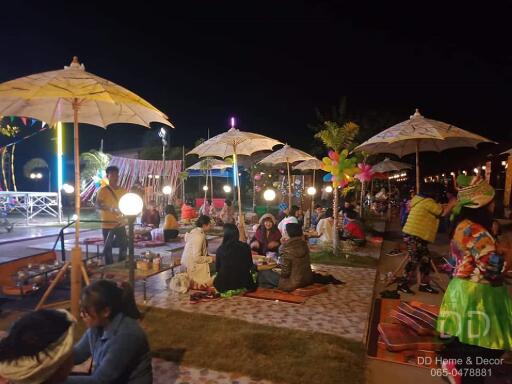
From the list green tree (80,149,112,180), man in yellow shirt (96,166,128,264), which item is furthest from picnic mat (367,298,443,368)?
green tree (80,149,112,180)

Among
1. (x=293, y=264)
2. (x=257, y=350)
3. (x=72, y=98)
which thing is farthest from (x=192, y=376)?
(x=72, y=98)

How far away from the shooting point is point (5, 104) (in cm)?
469

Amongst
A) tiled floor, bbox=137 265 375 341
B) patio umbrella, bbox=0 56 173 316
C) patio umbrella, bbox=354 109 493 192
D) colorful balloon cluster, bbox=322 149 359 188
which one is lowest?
tiled floor, bbox=137 265 375 341

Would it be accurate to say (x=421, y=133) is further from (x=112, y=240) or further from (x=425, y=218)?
(x=112, y=240)

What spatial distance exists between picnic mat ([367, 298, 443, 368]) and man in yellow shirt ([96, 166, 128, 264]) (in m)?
4.84

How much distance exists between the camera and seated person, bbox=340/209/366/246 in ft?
33.7

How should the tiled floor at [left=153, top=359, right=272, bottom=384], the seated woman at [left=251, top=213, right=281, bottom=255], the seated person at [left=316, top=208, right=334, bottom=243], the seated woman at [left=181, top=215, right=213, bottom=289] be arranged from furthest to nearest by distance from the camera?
the seated person at [left=316, top=208, right=334, bottom=243], the seated woman at [left=251, top=213, right=281, bottom=255], the seated woman at [left=181, top=215, right=213, bottom=289], the tiled floor at [left=153, top=359, right=272, bottom=384]

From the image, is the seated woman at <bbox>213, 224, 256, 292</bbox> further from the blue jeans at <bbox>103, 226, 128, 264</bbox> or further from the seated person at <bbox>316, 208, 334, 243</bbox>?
the seated person at <bbox>316, 208, 334, 243</bbox>

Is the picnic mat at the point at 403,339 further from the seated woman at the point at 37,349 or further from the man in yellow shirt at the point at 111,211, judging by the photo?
the man in yellow shirt at the point at 111,211

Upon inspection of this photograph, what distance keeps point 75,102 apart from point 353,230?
785 centimetres

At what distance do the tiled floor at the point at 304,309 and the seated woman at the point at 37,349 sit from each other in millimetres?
3390

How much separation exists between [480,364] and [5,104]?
6010 millimetres

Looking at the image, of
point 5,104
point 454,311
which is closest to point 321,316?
point 454,311

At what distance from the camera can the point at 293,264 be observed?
6.22 meters
